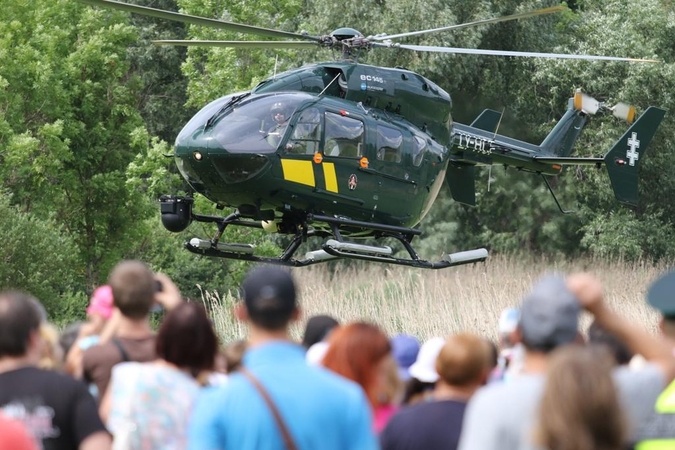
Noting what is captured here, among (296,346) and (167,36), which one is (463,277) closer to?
(167,36)

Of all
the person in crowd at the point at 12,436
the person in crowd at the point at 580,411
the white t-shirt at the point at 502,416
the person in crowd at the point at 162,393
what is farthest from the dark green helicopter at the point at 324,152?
the person in crowd at the point at 580,411

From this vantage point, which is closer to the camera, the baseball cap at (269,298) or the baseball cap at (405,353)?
the baseball cap at (269,298)

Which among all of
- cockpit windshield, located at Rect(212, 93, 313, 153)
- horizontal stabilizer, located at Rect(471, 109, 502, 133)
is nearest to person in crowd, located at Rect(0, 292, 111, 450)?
cockpit windshield, located at Rect(212, 93, 313, 153)

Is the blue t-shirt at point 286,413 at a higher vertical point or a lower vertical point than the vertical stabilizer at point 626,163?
higher

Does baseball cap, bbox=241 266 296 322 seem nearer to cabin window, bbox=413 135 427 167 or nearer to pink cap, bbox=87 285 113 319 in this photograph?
pink cap, bbox=87 285 113 319

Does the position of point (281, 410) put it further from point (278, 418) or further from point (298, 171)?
point (298, 171)

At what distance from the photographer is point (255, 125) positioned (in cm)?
1451

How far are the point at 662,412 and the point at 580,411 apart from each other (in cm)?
80

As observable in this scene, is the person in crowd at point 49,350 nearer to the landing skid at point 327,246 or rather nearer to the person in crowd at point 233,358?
the person in crowd at point 233,358

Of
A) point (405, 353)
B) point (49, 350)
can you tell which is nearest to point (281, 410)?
point (49, 350)

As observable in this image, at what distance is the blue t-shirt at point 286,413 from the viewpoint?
4.15m

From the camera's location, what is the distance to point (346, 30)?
52.1 feet

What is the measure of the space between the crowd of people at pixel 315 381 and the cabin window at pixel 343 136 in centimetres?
886

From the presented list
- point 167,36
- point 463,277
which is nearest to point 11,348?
point 463,277
